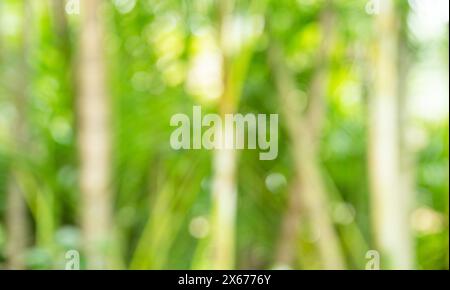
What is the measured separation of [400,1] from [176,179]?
0.46 meters

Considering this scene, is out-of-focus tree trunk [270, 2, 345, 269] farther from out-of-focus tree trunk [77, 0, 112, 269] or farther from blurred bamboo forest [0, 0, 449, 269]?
out-of-focus tree trunk [77, 0, 112, 269]

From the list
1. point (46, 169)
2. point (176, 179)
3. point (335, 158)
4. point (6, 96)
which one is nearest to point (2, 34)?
point (6, 96)

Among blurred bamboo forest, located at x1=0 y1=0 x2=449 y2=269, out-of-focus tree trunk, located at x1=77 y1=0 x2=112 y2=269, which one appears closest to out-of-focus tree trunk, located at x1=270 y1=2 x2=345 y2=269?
blurred bamboo forest, located at x1=0 y1=0 x2=449 y2=269

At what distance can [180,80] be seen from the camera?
113 centimetres

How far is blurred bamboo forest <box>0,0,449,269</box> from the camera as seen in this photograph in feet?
2.87

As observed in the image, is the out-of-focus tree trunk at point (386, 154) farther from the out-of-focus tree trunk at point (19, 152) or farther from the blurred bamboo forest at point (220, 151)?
the out-of-focus tree trunk at point (19, 152)

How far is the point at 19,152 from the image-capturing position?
0.97 m

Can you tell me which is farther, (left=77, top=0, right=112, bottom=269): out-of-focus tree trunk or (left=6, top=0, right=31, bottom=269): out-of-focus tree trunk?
(left=6, top=0, right=31, bottom=269): out-of-focus tree trunk

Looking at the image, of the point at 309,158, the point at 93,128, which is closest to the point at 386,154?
the point at 309,158

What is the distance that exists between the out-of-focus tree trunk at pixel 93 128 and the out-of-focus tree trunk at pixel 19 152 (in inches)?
6.0

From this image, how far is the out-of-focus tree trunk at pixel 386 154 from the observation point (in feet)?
2.85

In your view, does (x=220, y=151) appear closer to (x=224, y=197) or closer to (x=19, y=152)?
(x=224, y=197)

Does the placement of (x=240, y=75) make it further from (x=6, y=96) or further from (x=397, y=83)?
(x=6, y=96)

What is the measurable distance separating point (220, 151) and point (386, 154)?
21 centimetres
